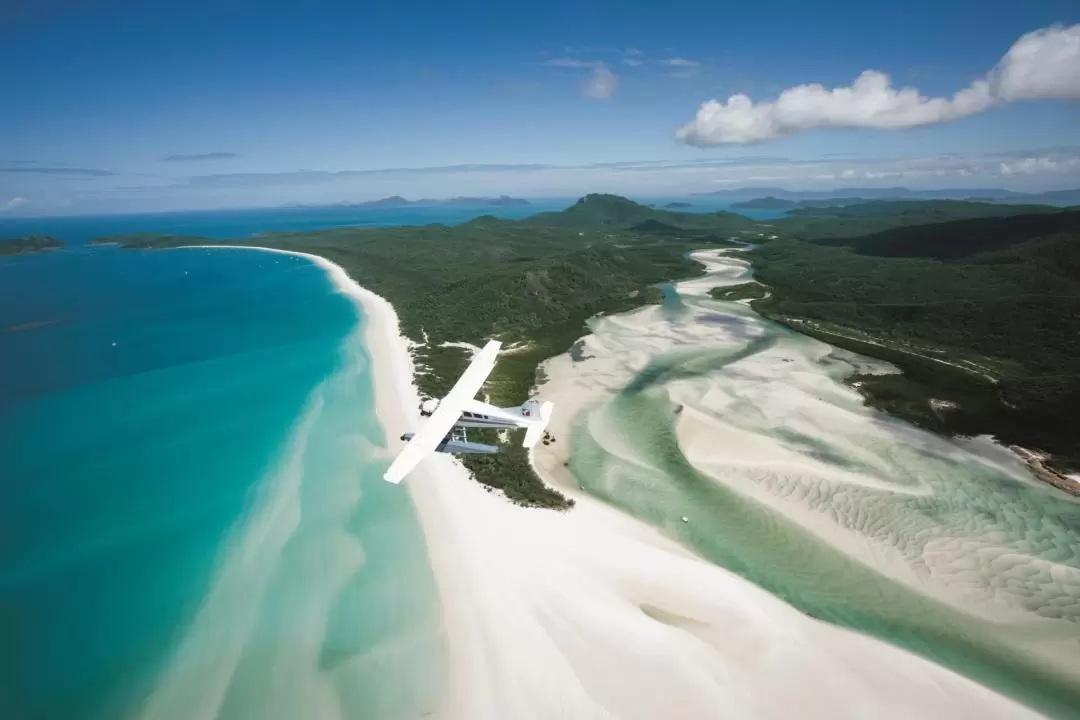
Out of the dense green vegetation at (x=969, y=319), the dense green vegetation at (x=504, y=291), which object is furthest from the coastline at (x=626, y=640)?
the dense green vegetation at (x=969, y=319)

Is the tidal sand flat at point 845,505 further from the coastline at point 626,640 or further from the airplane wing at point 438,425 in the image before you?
the airplane wing at point 438,425

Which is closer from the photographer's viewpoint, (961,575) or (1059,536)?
(961,575)

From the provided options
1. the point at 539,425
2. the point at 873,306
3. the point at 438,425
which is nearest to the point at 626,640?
the point at 539,425

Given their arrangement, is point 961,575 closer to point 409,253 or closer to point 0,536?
point 0,536

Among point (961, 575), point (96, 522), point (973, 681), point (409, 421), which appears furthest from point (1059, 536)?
point (96, 522)

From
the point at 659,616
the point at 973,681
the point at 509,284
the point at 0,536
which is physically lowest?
the point at 973,681

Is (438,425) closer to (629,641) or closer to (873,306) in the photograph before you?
(629,641)
